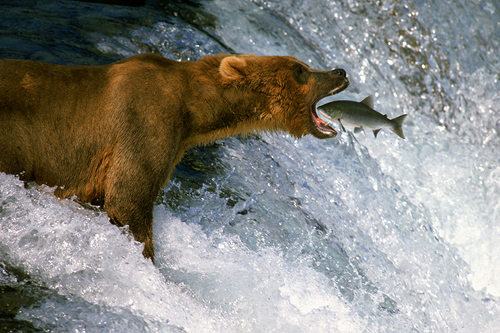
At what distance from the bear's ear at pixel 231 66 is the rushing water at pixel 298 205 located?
115 centimetres

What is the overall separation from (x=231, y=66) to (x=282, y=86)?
1.18 feet

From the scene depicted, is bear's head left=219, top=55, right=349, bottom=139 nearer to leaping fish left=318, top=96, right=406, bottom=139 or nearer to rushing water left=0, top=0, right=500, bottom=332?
leaping fish left=318, top=96, right=406, bottom=139

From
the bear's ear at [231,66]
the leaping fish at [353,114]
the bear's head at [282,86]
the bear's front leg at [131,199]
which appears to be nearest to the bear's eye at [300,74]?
the bear's head at [282,86]

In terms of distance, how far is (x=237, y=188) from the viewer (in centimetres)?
391

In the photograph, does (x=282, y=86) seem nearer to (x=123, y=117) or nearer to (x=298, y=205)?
(x=123, y=117)

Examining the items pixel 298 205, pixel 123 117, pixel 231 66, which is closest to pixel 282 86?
pixel 231 66

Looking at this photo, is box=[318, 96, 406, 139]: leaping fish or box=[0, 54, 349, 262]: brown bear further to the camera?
box=[318, 96, 406, 139]: leaping fish

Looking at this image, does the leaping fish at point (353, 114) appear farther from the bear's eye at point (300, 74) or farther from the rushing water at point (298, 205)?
the rushing water at point (298, 205)

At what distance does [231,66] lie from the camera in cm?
295

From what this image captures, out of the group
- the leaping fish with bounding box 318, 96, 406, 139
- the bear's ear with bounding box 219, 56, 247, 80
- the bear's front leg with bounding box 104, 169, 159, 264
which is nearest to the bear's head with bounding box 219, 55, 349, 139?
the bear's ear with bounding box 219, 56, 247, 80

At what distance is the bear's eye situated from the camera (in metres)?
3.03

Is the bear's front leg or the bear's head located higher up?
the bear's head

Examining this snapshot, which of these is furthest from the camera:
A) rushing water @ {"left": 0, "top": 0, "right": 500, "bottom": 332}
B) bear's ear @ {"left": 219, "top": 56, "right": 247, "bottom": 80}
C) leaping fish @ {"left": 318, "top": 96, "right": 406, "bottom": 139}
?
leaping fish @ {"left": 318, "top": 96, "right": 406, "bottom": 139}

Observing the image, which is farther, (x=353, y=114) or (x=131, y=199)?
(x=353, y=114)
